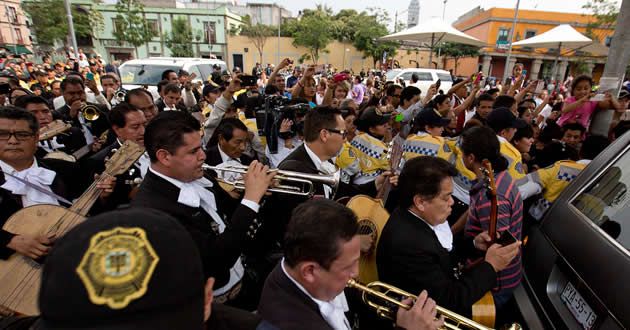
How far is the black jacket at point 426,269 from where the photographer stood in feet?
6.46

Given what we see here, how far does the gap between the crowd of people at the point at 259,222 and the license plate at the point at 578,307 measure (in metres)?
0.36

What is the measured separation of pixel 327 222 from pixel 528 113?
22.1ft

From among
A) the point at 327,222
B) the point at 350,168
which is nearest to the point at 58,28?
the point at 350,168

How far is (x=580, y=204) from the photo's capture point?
227cm

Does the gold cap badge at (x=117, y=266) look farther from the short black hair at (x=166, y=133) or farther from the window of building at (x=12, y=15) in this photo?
the window of building at (x=12, y=15)

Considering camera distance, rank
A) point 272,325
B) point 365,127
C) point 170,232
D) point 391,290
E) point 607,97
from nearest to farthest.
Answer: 1. point 170,232
2. point 272,325
3. point 391,290
4. point 365,127
5. point 607,97

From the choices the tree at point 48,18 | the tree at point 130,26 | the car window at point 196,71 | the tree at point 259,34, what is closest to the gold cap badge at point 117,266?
the car window at point 196,71

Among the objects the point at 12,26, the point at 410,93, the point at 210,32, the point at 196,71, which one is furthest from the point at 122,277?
the point at 12,26

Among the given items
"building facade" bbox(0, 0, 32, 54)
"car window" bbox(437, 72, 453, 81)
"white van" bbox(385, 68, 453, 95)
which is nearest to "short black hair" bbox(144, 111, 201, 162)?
"white van" bbox(385, 68, 453, 95)

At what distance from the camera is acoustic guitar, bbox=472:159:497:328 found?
84.5 inches

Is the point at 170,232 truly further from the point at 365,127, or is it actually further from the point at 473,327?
the point at 365,127

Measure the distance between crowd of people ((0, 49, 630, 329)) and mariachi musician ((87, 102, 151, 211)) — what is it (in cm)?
2

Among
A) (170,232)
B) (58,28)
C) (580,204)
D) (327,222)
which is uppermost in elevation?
(58,28)

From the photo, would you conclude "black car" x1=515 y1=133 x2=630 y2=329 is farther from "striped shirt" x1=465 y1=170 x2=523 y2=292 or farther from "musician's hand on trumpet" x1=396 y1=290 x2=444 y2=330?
"musician's hand on trumpet" x1=396 y1=290 x2=444 y2=330
